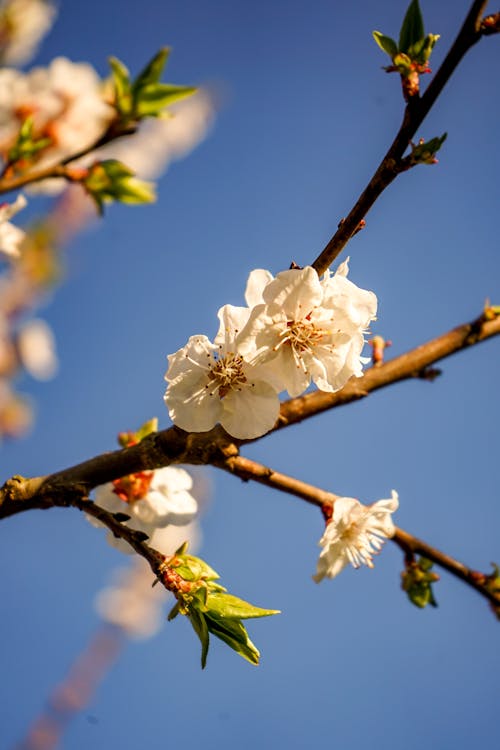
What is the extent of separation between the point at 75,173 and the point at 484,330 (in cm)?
121

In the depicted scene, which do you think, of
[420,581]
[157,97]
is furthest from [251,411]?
[420,581]

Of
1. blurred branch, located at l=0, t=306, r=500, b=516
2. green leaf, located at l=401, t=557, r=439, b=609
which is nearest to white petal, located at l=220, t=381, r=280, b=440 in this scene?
blurred branch, located at l=0, t=306, r=500, b=516

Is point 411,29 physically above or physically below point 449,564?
above

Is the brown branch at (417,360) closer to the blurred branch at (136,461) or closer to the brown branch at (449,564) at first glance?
the blurred branch at (136,461)

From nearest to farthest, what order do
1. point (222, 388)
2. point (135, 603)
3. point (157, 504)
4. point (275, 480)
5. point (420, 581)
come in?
point (222, 388)
point (275, 480)
point (157, 504)
point (420, 581)
point (135, 603)

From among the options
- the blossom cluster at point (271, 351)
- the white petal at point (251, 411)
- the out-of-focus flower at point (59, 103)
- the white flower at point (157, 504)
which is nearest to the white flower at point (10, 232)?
the out-of-focus flower at point (59, 103)

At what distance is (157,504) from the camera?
1.95 m

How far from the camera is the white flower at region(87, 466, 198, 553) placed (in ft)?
6.36

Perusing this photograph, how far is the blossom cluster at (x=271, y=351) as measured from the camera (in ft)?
4.70

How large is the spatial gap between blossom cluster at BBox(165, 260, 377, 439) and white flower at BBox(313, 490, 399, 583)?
1.53 ft

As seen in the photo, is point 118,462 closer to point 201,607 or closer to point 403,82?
point 201,607

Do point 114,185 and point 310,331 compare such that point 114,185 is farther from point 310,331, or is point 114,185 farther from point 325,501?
point 325,501

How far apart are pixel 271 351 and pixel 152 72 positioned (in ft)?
2.41

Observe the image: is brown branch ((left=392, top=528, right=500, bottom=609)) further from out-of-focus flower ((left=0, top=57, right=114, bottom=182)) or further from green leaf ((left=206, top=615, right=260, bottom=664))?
out-of-focus flower ((left=0, top=57, right=114, bottom=182))
